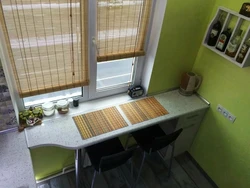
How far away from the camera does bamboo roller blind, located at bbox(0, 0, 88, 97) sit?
4.30ft

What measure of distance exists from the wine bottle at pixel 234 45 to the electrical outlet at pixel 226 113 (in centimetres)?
53

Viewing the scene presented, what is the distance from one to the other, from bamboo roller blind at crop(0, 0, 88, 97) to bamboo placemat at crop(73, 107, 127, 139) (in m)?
0.29

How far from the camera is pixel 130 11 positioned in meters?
1.63

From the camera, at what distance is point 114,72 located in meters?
2.02

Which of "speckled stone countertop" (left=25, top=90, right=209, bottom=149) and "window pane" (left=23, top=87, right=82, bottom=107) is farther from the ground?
"window pane" (left=23, top=87, right=82, bottom=107)

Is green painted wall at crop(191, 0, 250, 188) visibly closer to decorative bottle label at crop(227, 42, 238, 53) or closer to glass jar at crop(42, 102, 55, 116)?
decorative bottle label at crop(227, 42, 238, 53)

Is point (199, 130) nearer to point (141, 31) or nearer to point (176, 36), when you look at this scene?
point (176, 36)

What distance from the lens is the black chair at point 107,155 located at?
157cm

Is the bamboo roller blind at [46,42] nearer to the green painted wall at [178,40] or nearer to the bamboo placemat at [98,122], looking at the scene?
the bamboo placemat at [98,122]

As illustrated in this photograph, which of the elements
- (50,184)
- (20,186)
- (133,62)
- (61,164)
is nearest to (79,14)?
(133,62)

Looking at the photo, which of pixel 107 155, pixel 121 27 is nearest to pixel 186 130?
pixel 107 155

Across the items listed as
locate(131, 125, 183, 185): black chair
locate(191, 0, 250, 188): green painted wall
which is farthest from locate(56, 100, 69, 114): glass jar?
locate(191, 0, 250, 188): green painted wall

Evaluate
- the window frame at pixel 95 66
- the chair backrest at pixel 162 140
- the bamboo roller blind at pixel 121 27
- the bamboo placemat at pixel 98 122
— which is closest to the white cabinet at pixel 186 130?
the chair backrest at pixel 162 140

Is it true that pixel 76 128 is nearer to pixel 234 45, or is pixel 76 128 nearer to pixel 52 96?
pixel 52 96
